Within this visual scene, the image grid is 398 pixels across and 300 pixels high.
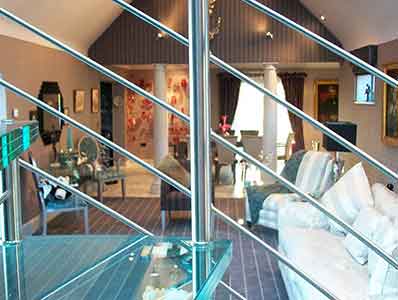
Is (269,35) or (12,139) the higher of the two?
(269,35)

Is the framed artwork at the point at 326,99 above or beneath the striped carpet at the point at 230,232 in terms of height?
above

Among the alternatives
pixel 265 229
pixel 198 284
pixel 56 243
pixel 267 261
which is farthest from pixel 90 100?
pixel 198 284

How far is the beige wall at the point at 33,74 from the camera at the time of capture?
19.9 ft

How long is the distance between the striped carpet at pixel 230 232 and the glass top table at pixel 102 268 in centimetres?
167

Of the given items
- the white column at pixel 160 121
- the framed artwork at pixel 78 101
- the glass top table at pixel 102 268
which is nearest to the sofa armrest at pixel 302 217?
the glass top table at pixel 102 268

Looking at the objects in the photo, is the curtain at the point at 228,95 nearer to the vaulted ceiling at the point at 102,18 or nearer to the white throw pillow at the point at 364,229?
the vaulted ceiling at the point at 102,18

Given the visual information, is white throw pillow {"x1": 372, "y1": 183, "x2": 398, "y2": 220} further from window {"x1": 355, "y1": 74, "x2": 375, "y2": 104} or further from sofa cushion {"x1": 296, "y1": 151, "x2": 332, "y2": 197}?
window {"x1": 355, "y1": 74, "x2": 375, "y2": 104}

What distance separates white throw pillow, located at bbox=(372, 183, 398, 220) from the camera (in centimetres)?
377

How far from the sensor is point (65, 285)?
1.67 m

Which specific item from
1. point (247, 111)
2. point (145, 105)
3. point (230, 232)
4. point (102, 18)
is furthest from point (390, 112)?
point (145, 105)

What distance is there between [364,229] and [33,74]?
4817 millimetres

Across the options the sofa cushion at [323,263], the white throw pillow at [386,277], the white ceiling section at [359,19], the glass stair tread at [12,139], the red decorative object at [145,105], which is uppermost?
the white ceiling section at [359,19]

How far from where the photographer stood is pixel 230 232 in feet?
21.0

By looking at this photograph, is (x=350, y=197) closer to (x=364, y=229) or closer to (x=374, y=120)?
(x=364, y=229)
